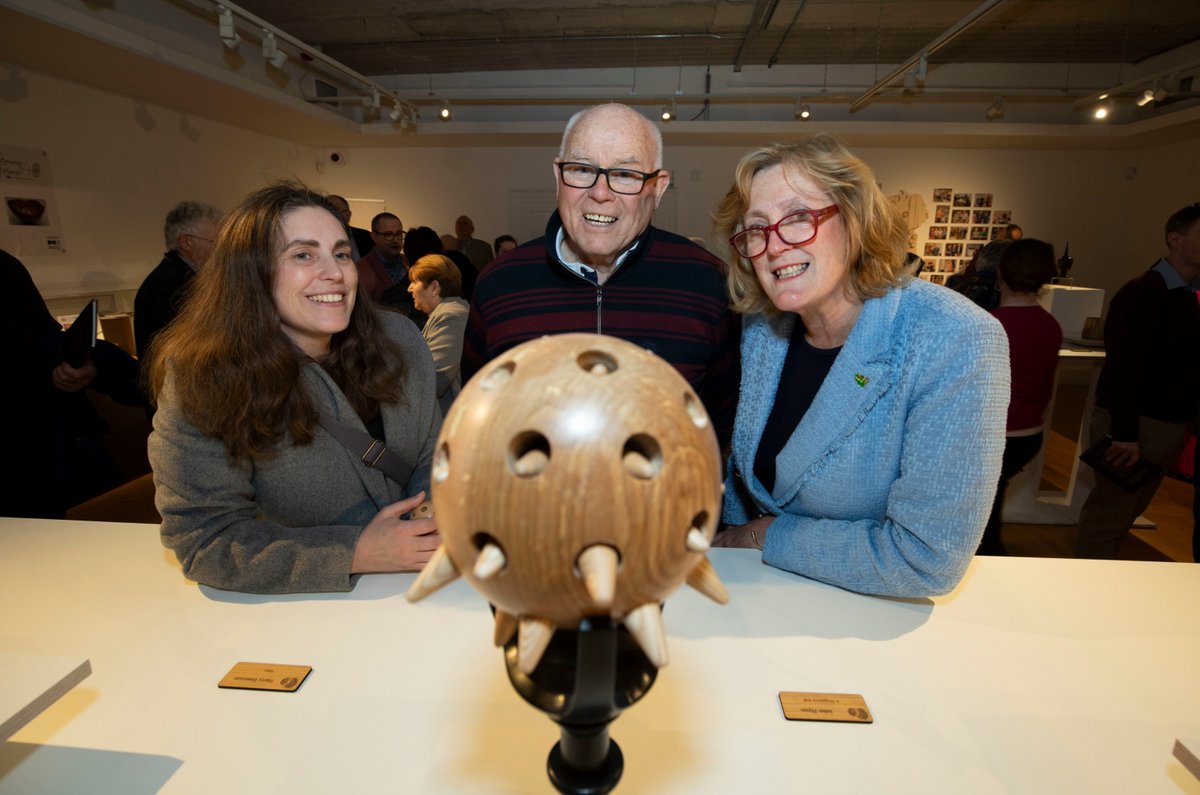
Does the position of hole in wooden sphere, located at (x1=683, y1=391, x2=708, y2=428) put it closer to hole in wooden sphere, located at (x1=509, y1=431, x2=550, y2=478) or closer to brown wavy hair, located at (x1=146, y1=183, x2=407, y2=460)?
hole in wooden sphere, located at (x1=509, y1=431, x2=550, y2=478)

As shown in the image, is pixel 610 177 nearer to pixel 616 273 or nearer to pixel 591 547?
pixel 616 273

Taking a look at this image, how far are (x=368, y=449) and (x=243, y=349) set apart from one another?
0.41 metres

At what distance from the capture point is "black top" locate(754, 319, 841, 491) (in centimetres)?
178

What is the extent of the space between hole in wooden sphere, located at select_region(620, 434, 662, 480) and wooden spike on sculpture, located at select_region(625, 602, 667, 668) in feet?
0.64

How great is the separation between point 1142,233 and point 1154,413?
9130mm

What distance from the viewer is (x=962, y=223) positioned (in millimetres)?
10359

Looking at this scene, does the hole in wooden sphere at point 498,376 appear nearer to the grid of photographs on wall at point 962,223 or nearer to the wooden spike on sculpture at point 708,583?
the wooden spike on sculpture at point 708,583

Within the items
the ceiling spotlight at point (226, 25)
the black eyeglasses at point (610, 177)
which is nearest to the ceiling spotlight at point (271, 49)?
the ceiling spotlight at point (226, 25)

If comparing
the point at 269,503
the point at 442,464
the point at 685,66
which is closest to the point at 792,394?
the point at 442,464

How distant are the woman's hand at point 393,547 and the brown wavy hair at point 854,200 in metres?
1.24

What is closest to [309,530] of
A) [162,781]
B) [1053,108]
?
[162,781]

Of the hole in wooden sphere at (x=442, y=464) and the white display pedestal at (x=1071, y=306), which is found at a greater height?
the hole in wooden sphere at (x=442, y=464)

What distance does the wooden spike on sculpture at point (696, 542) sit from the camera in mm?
733

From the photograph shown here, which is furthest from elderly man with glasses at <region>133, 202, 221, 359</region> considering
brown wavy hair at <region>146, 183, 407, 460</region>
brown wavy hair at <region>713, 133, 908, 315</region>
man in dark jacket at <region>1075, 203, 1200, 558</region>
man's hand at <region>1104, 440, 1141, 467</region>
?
man's hand at <region>1104, 440, 1141, 467</region>
